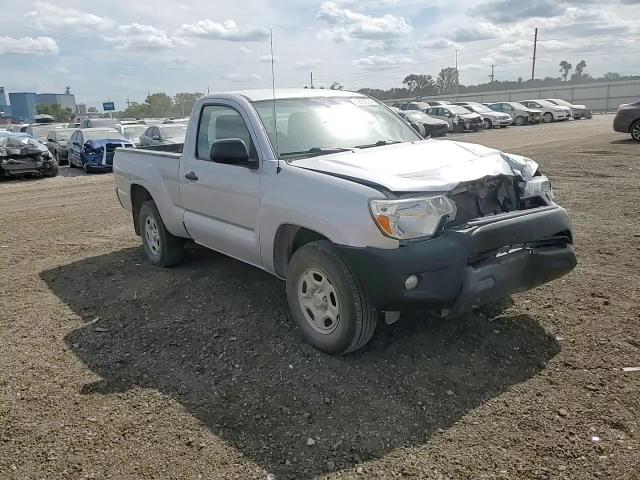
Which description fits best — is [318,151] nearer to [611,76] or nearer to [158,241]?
[158,241]

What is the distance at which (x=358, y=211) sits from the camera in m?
3.46

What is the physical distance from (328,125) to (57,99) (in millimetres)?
80686

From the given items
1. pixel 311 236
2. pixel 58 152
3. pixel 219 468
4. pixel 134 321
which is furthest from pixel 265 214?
pixel 58 152

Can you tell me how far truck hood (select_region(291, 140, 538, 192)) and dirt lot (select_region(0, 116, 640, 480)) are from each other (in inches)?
47.6

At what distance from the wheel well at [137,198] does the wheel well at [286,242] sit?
270 cm

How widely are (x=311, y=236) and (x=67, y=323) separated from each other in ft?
7.98

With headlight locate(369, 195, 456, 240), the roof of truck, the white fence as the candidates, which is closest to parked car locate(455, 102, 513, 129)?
the white fence

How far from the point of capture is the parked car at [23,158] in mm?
16875

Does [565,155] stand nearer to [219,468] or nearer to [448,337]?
[448,337]

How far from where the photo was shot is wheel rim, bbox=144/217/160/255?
6255 mm

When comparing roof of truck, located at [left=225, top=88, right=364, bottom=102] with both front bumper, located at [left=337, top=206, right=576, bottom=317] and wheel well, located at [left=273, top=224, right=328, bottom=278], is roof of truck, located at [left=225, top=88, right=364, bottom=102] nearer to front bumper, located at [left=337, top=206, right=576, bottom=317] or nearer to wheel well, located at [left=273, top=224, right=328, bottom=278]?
wheel well, located at [left=273, top=224, right=328, bottom=278]

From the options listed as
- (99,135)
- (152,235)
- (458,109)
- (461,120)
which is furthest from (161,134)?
(458,109)

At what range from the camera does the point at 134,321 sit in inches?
190

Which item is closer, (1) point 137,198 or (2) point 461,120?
(1) point 137,198
